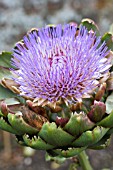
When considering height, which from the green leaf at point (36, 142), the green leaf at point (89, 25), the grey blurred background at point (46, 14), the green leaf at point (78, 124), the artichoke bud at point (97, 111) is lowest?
the green leaf at point (36, 142)

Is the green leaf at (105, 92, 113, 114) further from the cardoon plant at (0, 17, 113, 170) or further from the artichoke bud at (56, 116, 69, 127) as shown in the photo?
the artichoke bud at (56, 116, 69, 127)

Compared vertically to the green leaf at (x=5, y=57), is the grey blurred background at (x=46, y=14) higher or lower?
higher

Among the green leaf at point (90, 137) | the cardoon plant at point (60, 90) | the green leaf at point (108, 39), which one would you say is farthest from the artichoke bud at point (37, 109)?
the green leaf at point (108, 39)

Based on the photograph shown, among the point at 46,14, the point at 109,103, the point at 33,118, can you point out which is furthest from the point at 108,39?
the point at 46,14

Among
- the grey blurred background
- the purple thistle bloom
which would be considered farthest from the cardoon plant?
the grey blurred background

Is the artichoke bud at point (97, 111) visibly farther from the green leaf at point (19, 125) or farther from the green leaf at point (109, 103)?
the green leaf at point (19, 125)

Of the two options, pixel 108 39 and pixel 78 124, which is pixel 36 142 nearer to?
pixel 78 124

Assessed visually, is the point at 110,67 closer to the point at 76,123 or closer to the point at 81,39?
the point at 81,39

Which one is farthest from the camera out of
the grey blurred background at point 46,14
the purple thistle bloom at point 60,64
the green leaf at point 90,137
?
the grey blurred background at point 46,14
